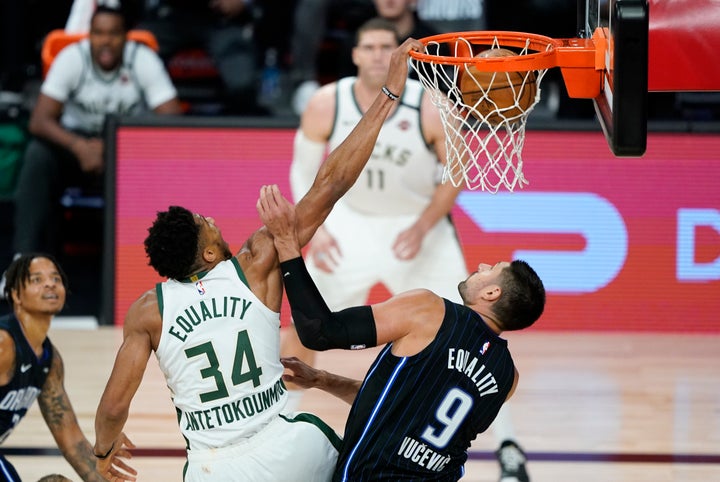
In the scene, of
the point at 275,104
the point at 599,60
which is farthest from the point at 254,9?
the point at 599,60

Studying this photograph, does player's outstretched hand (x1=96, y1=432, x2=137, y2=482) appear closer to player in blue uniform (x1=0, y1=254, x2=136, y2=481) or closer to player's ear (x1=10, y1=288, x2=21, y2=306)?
player in blue uniform (x1=0, y1=254, x2=136, y2=481)

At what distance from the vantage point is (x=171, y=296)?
13.0 feet

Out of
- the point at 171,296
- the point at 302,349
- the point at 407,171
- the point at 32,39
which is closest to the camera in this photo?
the point at 171,296

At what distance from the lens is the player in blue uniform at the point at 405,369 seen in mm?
3898

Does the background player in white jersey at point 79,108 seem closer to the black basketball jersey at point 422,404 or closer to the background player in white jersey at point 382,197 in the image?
A: the background player in white jersey at point 382,197

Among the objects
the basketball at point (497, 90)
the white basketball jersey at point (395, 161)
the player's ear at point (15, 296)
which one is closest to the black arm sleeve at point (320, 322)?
the basketball at point (497, 90)

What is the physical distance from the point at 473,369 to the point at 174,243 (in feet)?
3.33

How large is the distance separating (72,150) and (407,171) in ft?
9.45

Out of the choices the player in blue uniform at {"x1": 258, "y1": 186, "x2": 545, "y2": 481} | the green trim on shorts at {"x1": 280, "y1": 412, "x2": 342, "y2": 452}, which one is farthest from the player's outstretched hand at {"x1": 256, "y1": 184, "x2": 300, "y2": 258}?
the green trim on shorts at {"x1": 280, "y1": 412, "x2": 342, "y2": 452}

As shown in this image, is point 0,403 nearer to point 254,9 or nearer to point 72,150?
point 72,150

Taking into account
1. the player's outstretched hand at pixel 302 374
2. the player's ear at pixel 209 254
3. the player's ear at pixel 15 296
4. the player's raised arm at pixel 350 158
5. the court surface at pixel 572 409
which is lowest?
the court surface at pixel 572 409

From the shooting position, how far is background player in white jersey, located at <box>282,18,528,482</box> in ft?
21.2

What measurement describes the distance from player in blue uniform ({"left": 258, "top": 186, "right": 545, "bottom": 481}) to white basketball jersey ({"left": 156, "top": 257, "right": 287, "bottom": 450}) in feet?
0.52

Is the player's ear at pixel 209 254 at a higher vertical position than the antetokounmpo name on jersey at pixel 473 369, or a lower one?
higher
